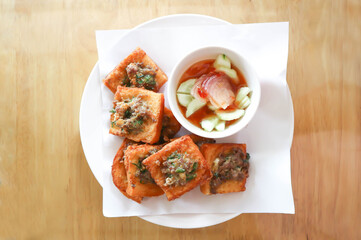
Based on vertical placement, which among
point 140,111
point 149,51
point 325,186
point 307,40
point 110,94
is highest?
point 307,40

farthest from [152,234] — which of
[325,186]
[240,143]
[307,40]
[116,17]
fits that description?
[307,40]

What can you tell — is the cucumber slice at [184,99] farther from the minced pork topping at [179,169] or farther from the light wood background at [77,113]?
the light wood background at [77,113]

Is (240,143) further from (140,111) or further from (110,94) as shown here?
(110,94)

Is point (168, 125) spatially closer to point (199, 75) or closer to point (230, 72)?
point (199, 75)

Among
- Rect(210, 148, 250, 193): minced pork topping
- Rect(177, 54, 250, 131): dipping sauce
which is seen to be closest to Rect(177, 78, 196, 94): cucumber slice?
Rect(177, 54, 250, 131): dipping sauce

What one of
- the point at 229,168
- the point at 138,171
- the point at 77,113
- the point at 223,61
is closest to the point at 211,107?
the point at 223,61

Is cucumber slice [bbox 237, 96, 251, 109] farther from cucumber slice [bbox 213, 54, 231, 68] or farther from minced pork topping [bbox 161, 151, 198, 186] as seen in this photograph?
minced pork topping [bbox 161, 151, 198, 186]
